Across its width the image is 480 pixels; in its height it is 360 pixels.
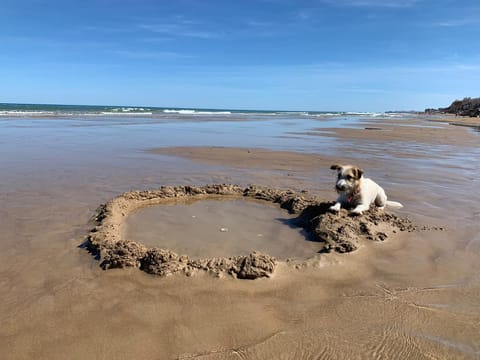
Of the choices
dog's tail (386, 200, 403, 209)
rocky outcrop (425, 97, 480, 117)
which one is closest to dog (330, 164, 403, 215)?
dog's tail (386, 200, 403, 209)

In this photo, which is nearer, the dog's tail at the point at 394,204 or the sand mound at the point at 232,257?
the sand mound at the point at 232,257

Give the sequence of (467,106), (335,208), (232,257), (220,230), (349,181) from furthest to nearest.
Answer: (467,106)
(349,181)
(335,208)
(220,230)
(232,257)

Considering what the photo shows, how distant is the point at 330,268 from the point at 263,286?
906mm

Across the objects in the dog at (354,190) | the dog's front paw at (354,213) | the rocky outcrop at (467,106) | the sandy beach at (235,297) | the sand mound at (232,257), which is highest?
the rocky outcrop at (467,106)

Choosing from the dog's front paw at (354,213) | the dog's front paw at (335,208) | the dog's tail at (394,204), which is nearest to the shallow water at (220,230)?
the dog's front paw at (335,208)

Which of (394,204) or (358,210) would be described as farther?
(394,204)

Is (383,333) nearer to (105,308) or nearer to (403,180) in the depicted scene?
(105,308)

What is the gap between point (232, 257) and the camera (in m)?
4.00

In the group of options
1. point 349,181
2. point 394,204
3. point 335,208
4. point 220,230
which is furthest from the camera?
point 394,204

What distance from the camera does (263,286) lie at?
135 inches

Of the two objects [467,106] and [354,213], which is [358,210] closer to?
[354,213]

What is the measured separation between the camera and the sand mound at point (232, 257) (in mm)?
3697

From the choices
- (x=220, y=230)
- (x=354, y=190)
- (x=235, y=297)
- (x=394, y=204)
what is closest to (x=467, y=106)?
(x=394, y=204)

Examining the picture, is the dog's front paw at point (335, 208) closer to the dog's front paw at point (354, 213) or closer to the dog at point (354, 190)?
the dog at point (354, 190)
